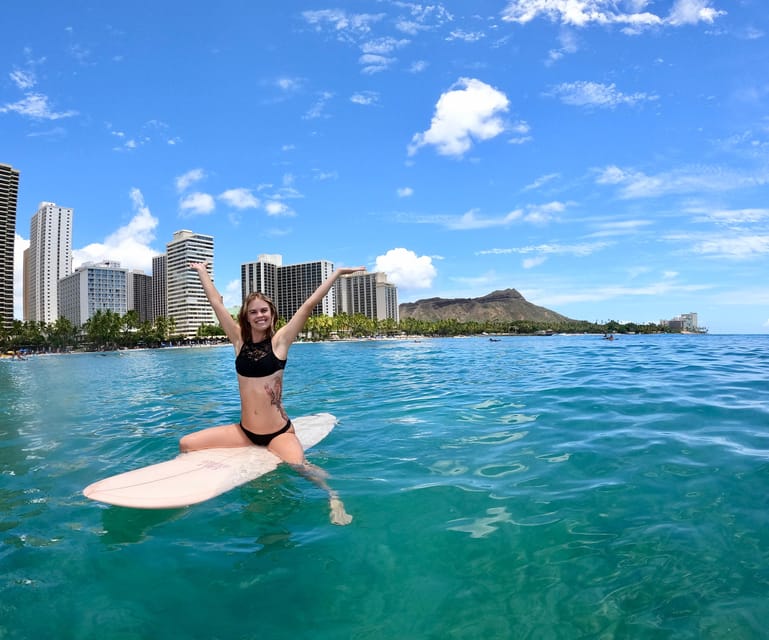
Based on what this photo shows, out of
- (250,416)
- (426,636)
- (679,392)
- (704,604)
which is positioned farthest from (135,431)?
(679,392)

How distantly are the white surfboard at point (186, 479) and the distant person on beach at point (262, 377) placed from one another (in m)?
0.17

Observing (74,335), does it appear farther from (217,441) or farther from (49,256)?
(217,441)

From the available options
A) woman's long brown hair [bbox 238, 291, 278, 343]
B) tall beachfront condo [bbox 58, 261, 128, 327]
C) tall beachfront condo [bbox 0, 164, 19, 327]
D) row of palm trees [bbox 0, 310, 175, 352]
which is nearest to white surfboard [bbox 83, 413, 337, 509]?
woman's long brown hair [bbox 238, 291, 278, 343]

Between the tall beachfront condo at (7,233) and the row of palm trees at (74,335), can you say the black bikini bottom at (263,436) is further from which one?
the tall beachfront condo at (7,233)

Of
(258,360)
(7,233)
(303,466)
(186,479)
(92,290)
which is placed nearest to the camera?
(186,479)

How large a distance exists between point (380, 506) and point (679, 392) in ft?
30.3

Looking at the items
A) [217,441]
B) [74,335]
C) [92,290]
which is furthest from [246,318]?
[92,290]

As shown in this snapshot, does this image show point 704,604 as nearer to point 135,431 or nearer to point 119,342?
point 135,431

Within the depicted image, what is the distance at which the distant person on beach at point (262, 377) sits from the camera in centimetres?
564

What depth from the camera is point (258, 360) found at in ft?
18.6

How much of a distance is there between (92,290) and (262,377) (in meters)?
209

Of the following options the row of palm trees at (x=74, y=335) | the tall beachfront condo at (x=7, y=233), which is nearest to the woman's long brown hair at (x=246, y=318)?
the row of palm trees at (x=74, y=335)

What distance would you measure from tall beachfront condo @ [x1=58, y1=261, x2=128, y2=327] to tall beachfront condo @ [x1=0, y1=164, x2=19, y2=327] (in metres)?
44.0

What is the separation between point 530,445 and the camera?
6484 mm
